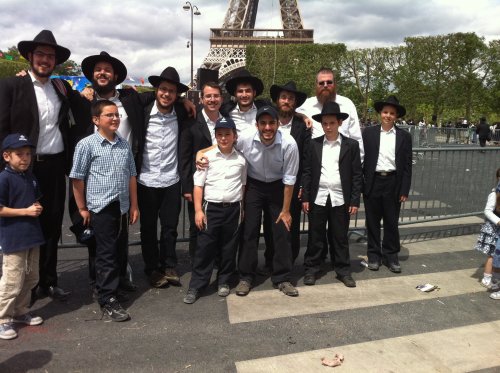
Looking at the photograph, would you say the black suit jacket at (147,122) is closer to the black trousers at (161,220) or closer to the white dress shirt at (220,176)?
the black trousers at (161,220)

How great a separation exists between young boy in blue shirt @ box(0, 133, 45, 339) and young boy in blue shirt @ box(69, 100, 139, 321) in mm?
365

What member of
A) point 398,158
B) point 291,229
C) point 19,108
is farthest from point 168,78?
point 398,158

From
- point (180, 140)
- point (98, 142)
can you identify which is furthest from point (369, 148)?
point (98, 142)

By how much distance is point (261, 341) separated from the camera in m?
3.25

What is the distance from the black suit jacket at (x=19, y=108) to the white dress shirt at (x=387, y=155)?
3.50m

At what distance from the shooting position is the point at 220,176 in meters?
3.95

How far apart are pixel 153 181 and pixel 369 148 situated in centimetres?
245

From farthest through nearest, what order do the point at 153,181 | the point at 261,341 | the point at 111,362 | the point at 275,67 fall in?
the point at 275,67 < the point at 153,181 < the point at 261,341 < the point at 111,362

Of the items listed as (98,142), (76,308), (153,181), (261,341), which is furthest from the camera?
(153,181)

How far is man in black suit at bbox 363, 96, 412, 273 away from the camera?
473cm

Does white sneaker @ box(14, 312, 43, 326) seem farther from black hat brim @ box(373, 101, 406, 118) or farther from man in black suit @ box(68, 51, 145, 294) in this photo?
black hat brim @ box(373, 101, 406, 118)

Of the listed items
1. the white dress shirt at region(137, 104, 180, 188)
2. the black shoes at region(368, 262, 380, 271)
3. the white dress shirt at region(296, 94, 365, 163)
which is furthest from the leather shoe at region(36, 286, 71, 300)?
the black shoes at region(368, 262, 380, 271)

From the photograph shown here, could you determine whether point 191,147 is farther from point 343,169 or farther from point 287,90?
point 343,169

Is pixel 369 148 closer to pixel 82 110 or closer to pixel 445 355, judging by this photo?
pixel 445 355
